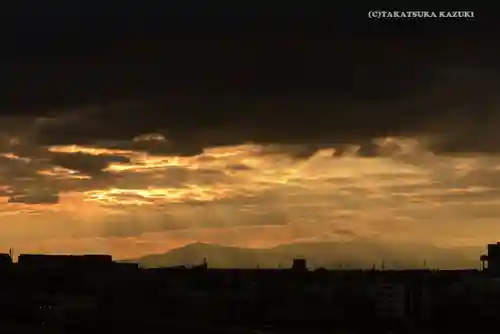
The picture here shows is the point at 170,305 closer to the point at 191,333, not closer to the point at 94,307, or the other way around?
the point at 94,307

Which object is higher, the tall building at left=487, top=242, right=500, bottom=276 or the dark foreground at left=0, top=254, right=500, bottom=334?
the tall building at left=487, top=242, right=500, bottom=276

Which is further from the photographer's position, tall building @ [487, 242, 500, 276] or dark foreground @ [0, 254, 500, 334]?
tall building @ [487, 242, 500, 276]

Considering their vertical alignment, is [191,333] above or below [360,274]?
below

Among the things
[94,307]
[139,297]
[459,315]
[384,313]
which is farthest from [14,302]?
[459,315]

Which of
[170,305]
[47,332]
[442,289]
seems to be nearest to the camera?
[47,332]

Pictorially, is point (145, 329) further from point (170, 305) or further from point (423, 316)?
point (423, 316)

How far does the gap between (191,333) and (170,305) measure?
38861 millimetres

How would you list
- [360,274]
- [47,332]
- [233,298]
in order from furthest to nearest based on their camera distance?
[360,274] < [233,298] < [47,332]

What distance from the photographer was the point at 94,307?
12156cm

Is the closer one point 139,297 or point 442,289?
point 139,297

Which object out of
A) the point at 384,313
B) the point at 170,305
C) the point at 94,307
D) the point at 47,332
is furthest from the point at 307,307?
the point at 47,332

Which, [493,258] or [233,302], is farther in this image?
[493,258]

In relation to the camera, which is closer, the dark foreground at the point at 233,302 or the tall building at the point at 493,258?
the dark foreground at the point at 233,302

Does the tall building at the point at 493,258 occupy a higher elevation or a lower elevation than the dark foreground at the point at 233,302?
higher
